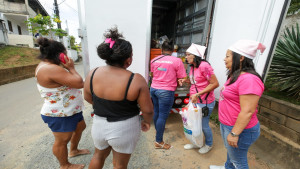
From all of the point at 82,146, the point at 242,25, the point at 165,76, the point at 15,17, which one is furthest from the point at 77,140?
the point at 15,17

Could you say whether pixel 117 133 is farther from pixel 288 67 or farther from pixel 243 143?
pixel 288 67

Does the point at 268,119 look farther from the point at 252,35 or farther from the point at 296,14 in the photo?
the point at 296,14

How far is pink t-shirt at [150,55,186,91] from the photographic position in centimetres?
209

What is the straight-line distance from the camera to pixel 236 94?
50.3 inches

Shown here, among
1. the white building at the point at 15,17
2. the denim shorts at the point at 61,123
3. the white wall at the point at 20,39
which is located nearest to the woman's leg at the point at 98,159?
the denim shorts at the point at 61,123

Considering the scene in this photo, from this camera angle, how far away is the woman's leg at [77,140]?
2024 mm

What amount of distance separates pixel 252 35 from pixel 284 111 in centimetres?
132

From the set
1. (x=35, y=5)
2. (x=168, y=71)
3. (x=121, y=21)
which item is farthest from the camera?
(x=35, y=5)

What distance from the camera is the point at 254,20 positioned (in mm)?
1854

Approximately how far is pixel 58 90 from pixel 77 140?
97cm

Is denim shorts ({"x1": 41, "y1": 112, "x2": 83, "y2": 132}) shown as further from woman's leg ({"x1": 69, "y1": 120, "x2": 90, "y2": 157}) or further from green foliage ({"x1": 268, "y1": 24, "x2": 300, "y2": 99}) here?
green foliage ({"x1": 268, "y1": 24, "x2": 300, "y2": 99})

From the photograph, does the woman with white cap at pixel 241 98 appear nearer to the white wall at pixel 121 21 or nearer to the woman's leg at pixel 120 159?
the woman's leg at pixel 120 159

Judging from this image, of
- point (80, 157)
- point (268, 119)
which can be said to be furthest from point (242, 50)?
point (80, 157)

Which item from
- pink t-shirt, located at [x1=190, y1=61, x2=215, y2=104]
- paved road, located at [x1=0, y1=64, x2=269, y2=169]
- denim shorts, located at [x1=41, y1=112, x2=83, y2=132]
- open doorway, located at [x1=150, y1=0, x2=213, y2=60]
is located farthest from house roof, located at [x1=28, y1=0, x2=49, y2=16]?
pink t-shirt, located at [x1=190, y1=61, x2=215, y2=104]
